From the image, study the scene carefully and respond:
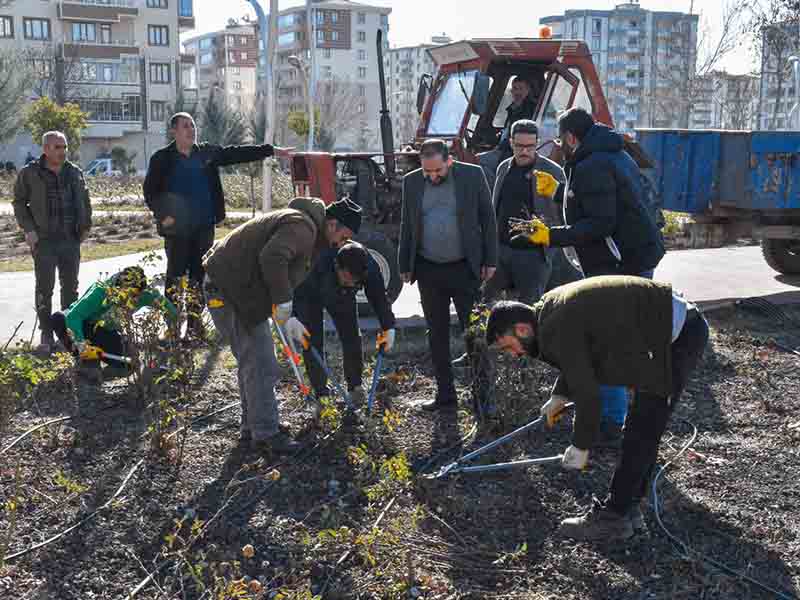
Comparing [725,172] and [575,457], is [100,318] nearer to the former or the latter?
[575,457]

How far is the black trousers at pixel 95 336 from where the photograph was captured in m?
6.24

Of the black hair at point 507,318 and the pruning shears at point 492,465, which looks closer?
the black hair at point 507,318

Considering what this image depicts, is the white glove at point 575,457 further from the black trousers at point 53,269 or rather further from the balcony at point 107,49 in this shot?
the balcony at point 107,49

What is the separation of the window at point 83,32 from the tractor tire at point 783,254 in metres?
57.1

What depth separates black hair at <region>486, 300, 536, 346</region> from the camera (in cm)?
364

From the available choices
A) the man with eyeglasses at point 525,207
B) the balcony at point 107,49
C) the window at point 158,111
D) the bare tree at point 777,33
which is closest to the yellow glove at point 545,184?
the man with eyeglasses at point 525,207

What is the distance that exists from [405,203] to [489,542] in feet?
7.69

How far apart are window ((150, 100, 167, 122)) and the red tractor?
5602 cm

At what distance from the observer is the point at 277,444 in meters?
4.96

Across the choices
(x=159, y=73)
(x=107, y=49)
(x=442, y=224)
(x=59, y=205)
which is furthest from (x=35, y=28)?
(x=442, y=224)

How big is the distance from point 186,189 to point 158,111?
192ft

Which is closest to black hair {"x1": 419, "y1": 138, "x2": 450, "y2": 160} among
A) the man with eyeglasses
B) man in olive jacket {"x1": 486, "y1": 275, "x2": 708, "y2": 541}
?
the man with eyeglasses

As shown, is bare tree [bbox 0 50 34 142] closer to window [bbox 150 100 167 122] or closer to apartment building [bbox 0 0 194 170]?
apartment building [bbox 0 0 194 170]

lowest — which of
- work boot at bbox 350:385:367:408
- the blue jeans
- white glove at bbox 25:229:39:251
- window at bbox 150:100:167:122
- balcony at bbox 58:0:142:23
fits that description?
work boot at bbox 350:385:367:408
